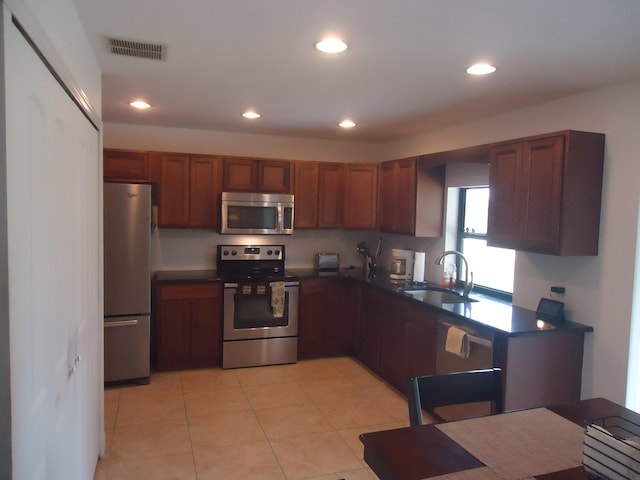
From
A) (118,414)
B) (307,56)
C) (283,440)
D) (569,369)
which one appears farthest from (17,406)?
(569,369)

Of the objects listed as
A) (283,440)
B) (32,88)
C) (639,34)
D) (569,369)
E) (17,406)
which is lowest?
(283,440)

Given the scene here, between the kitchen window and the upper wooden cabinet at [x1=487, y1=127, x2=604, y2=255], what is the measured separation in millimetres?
788

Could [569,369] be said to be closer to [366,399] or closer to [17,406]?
[366,399]

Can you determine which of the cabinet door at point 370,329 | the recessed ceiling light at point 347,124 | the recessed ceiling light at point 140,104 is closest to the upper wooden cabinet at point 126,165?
the recessed ceiling light at point 140,104

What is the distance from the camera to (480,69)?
8.50ft

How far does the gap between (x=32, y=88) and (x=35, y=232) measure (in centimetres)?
40

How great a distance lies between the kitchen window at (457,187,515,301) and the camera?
12.6 ft

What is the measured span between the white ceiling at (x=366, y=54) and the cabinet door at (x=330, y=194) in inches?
45.1

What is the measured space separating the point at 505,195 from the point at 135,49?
246cm

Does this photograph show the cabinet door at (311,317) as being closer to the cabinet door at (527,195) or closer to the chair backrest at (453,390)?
the cabinet door at (527,195)

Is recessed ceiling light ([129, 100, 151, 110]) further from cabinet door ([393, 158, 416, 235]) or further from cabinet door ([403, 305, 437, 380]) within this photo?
cabinet door ([403, 305, 437, 380])

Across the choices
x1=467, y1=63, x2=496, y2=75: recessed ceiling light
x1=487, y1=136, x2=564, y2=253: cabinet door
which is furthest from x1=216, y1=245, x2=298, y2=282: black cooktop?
x1=467, y1=63, x2=496, y2=75: recessed ceiling light

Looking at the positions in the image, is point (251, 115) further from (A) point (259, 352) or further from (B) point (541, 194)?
(B) point (541, 194)

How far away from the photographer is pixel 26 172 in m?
1.22
